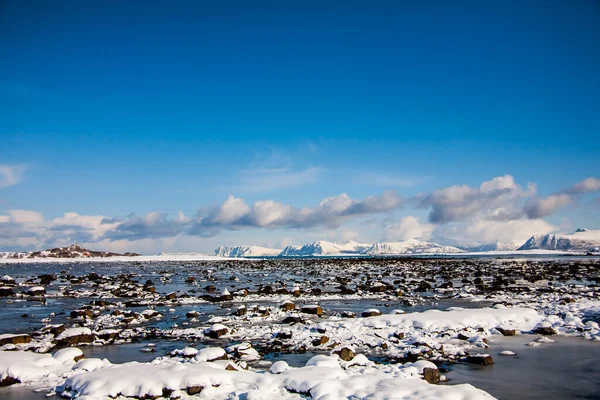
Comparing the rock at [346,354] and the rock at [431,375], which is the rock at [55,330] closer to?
the rock at [346,354]

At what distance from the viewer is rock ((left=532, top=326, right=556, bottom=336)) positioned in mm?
15918

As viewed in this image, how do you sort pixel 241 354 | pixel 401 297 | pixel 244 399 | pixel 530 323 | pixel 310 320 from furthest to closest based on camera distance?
1. pixel 401 297
2. pixel 310 320
3. pixel 530 323
4. pixel 241 354
5. pixel 244 399

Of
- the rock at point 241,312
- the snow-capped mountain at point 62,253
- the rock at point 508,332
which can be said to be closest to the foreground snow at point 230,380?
the rock at point 508,332

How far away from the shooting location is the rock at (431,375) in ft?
33.9

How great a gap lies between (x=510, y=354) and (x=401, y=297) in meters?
15.1

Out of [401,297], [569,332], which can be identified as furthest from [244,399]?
[401,297]

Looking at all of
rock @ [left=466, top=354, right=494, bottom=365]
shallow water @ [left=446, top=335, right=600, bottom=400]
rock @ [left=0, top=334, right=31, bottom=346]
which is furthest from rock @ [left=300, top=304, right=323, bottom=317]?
rock @ [left=0, top=334, right=31, bottom=346]

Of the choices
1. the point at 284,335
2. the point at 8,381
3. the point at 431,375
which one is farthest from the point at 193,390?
the point at 284,335

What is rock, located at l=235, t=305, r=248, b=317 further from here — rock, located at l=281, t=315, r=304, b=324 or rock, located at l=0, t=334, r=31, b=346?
rock, located at l=0, t=334, r=31, b=346

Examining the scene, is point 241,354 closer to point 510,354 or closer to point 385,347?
point 385,347

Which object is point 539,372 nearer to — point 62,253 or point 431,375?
point 431,375

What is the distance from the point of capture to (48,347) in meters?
14.0

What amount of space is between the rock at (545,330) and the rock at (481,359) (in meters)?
5.16

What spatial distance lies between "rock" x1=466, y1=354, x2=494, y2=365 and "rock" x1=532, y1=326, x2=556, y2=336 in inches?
203
